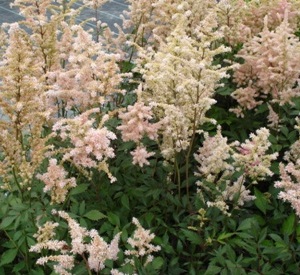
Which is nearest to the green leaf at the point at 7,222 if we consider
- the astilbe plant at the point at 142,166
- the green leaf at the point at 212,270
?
the astilbe plant at the point at 142,166

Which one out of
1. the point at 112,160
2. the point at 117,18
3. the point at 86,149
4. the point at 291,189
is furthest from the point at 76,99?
the point at 117,18

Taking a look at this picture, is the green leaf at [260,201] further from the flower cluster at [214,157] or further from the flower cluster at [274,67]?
the flower cluster at [274,67]

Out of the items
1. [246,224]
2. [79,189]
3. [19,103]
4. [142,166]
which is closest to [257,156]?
[246,224]

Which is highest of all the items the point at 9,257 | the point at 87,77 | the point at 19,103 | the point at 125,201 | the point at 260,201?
the point at 19,103

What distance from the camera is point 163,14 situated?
→ 11.7 feet

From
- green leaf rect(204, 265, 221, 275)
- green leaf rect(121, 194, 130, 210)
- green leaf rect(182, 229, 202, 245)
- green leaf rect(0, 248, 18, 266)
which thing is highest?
green leaf rect(204, 265, 221, 275)

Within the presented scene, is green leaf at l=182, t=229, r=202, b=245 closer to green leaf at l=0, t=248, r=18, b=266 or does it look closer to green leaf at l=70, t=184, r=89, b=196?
green leaf at l=70, t=184, r=89, b=196

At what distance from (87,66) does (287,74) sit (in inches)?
46.3

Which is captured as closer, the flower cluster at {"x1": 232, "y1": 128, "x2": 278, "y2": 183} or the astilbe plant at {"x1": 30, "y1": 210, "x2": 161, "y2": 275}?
the astilbe plant at {"x1": 30, "y1": 210, "x2": 161, "y2": 275}

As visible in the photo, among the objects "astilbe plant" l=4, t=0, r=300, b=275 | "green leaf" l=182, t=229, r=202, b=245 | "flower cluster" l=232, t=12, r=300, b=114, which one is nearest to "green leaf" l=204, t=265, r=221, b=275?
"astilbe plant" l=4, t=0, r=300, b=275

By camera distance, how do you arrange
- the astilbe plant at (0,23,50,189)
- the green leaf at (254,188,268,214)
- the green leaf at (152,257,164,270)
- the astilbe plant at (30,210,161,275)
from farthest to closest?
the green leaf at (254,188,268,214)
the astilbe plant at (0,23,50,189)
the green leaf at (152,257,164,270)
the astilbe plant at (30,210,161,275)

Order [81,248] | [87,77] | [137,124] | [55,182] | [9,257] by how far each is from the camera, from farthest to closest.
A: [87,77], [137,124], [9,257], [55,182], [81,248]

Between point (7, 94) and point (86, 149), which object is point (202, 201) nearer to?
point (86, 149)

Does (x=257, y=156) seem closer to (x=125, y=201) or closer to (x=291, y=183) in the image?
(x=291, y=183)
